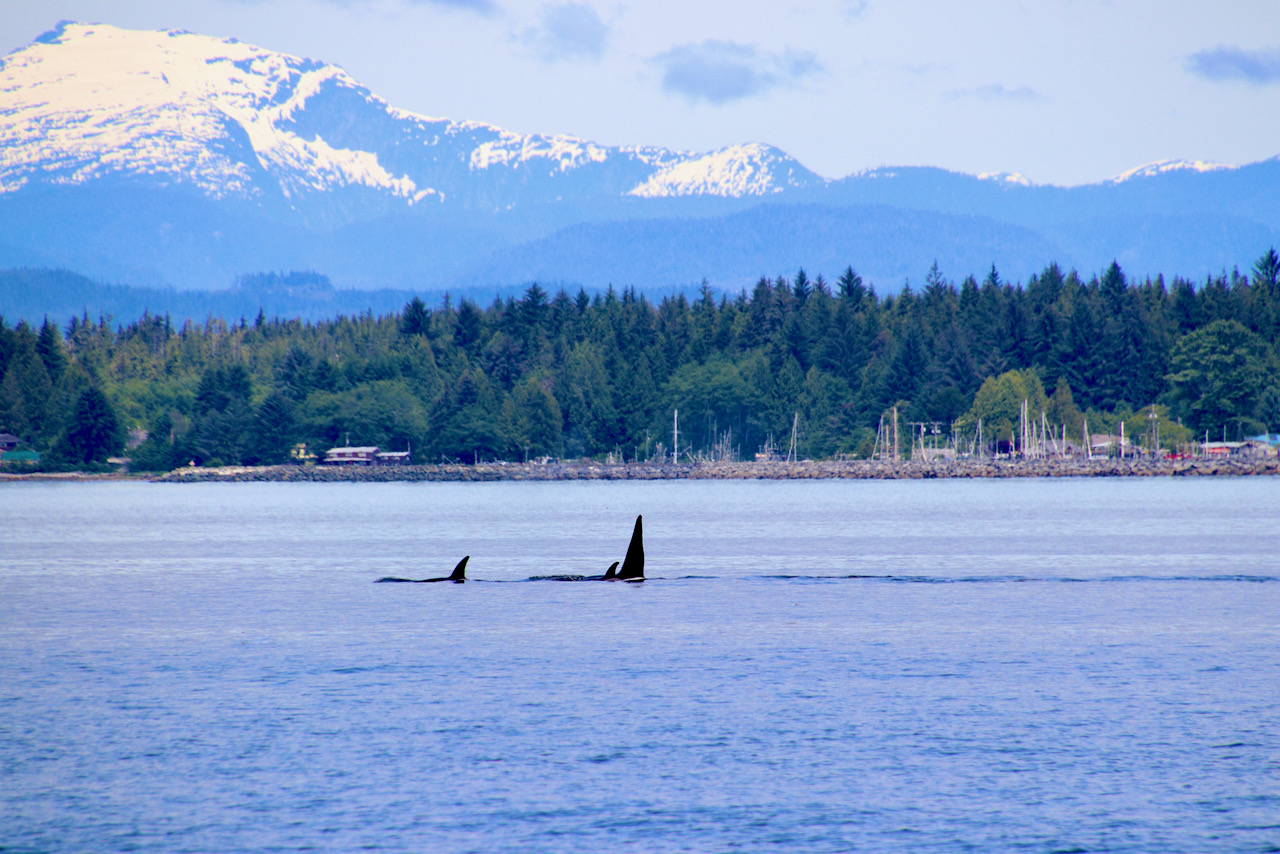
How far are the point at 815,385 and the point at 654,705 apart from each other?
154 meters

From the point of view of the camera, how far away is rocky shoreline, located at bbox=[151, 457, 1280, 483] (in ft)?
491

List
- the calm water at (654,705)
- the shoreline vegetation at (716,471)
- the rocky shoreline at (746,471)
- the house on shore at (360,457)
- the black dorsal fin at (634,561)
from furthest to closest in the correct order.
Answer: the house on shore at (360,457)
the shoreline vegetation at (716,471)
the rocky shoreline at (746,471)
the black dorsal fin at (634,561)
the calm water at (654,705)

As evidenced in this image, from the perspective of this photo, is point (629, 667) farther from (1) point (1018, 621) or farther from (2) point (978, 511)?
(2) point (978, 511)

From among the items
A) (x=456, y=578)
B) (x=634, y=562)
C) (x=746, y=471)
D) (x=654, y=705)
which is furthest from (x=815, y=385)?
(x=654, y=705)

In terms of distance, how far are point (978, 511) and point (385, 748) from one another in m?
72.0

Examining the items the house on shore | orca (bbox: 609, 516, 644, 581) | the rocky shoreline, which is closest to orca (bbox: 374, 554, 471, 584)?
orca (bbox: 609, 516, 644, 581)

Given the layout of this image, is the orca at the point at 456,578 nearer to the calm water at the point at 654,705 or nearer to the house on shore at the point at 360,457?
the calm water at the point at 654,705

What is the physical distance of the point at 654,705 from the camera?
2419 cm

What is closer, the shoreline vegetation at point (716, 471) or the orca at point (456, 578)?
the orca at point (456, 578)

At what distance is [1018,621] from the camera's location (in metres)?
34.7

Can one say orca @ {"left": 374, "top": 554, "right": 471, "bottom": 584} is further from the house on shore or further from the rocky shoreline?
the house on shore

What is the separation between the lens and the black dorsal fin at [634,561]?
1653 inches

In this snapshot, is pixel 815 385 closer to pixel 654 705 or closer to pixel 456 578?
pixel 456 578

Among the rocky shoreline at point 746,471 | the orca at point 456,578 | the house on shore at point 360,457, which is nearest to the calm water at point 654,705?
the orca at point 456,578
